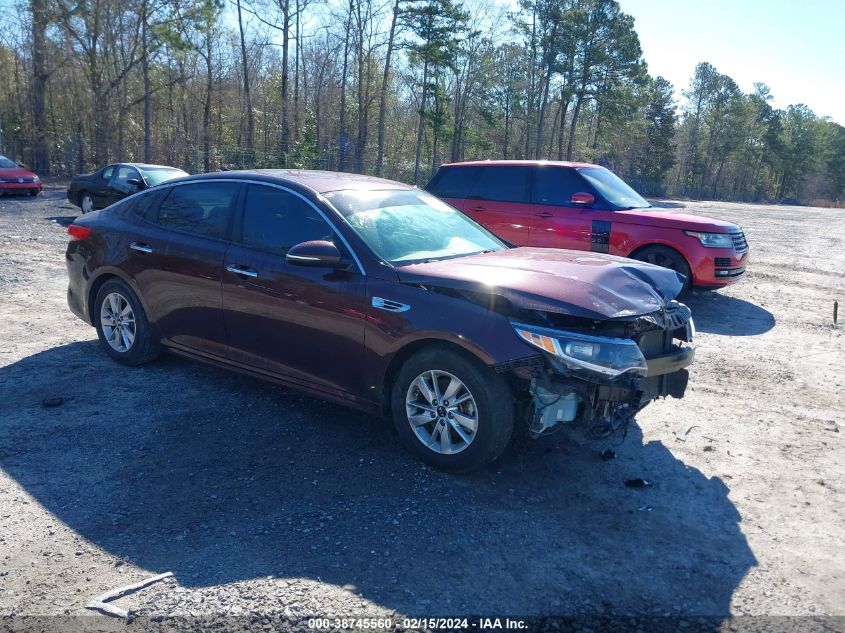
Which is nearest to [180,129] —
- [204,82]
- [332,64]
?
[204,82]

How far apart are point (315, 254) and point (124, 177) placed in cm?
1451

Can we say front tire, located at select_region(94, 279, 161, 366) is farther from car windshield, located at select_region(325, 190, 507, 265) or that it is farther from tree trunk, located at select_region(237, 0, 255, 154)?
tree trunk, located at select_region(237, 0, 255, 154)

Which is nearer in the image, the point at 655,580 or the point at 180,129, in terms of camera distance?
the point at 655,580

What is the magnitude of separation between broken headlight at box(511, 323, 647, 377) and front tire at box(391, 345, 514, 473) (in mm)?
325

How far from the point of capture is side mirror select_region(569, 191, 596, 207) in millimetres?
8875

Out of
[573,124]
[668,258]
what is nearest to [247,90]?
[573,124]

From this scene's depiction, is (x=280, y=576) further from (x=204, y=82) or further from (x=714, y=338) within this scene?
(x=204, y=82)

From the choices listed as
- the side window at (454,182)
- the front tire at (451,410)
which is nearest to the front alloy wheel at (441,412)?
the front tire at (451,410)

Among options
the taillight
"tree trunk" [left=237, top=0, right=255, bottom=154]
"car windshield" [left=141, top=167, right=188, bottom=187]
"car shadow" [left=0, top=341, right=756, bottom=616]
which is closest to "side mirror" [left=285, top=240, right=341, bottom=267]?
"car shadow" [left=0, top=341, right=756, bottom=616]

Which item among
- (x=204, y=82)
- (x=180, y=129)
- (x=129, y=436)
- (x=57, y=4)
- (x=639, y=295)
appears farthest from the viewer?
(x=180, y=129)

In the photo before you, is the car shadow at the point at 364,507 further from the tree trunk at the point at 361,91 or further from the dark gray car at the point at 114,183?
the tree trunk at the point at 361,91

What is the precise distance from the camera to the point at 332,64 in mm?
42375

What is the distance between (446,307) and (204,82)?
39157 millimetres

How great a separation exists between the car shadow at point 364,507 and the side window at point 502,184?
5568mm
